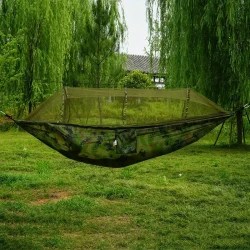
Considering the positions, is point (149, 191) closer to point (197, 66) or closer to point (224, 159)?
point (224, 159)

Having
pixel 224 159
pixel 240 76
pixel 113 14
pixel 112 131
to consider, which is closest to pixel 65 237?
pixel 112 131

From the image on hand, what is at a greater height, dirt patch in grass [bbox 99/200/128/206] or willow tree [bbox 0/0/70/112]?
willow tree [bbox 0/0/70/112]

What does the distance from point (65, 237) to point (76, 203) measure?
0.94 m

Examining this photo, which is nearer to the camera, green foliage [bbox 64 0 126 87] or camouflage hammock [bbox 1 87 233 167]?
camouflage hammock [bbox 1 87 233 167]

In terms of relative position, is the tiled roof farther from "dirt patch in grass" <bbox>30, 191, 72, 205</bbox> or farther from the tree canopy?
"dirt patch in grass" <bbox>30, 191, 72, 205</bbox>

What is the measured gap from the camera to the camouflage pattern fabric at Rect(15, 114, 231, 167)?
3.37 meters

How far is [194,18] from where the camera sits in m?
7.76

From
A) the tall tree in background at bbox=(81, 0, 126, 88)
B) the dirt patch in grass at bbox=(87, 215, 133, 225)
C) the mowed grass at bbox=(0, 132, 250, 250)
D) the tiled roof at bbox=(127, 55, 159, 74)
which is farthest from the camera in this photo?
the tiled roof at bbox=(127, 55, 159, 74)

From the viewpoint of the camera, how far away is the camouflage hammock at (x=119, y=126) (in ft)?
11.1

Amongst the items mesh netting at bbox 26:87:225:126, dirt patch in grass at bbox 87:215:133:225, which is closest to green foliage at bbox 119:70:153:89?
mesh netting at bbox 26:87:225:126

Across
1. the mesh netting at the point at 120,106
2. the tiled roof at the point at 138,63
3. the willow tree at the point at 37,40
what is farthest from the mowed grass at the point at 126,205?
the tiled roof at the point at 138,63

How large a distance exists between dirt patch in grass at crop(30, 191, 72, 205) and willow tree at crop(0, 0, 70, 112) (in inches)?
282

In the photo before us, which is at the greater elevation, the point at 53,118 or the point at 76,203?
the point at 53,118

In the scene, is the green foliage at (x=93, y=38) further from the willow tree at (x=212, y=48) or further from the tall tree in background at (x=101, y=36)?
the willow tree at (x=212, y=48)
